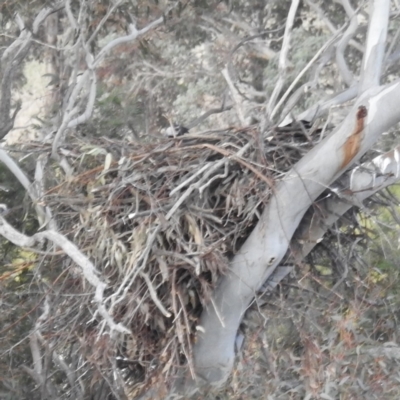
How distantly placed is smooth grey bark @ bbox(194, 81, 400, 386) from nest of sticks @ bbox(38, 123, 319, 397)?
110 mm

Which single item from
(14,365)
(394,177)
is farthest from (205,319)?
(14,365)

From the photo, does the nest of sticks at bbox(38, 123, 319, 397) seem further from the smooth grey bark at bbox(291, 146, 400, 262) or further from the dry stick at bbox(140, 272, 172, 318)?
the smooth grey bark at bbox(291, 146, 400, 262)

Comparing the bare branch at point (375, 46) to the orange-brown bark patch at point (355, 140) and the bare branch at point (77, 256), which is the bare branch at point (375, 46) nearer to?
→ the orange-brown bark patch at point (355, 140)

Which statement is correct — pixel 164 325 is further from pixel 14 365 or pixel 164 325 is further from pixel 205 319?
pixel 14 365

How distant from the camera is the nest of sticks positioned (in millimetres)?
4375

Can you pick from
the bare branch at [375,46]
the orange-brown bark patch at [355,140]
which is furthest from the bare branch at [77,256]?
the bare branch at [375,46]

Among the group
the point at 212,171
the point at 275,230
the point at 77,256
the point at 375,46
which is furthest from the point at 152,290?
the point at 375,46

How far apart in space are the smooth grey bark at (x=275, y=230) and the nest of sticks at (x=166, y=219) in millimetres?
110

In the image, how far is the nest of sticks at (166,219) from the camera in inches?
172

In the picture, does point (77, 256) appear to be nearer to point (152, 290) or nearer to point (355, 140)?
point (152, 290)

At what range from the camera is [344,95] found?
506 centimetres

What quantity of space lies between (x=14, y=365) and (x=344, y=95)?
3.45 metres

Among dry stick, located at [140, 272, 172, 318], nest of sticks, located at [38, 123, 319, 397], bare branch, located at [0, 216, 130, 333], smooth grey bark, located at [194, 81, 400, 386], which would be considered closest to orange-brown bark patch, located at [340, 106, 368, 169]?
smooth grey bark, located at [194, 81, 400, 386]

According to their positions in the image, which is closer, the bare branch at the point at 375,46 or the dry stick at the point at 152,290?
the dry stick at the point at 152,290
